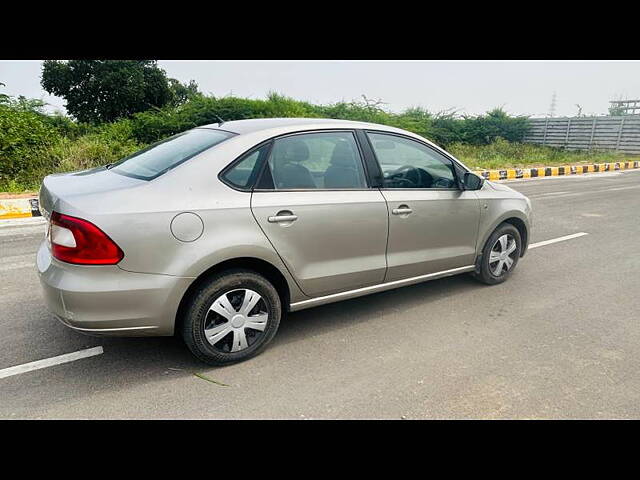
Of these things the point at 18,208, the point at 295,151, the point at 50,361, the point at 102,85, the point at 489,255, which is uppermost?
the point at 102,85

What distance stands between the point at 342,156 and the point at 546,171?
616 inches

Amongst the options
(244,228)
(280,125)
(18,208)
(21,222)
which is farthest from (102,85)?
(244,228)

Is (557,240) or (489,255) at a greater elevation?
(489,255)

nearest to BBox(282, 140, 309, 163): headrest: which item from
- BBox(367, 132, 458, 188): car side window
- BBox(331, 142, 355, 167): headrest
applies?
BBox(331, 142, 355, 167): headrest

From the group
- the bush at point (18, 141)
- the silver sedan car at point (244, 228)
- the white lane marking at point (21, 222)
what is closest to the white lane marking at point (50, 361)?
the silver sedan car at point (244, 228)

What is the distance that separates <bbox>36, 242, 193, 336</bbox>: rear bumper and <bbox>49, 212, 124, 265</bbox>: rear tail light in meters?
0.05

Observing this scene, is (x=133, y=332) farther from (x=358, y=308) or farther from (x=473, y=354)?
(x=473, y=354)

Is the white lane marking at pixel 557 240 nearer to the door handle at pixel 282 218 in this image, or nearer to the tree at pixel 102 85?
the door handle at pixel 282 218

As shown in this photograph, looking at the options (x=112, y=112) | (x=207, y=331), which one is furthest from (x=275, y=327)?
(x=112, y=112)

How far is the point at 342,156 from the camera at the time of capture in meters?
3.44

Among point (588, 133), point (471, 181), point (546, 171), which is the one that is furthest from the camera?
point (588, 133)

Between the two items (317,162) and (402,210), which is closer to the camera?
(317,162)

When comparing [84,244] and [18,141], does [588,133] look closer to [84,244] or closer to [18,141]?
[18,141]

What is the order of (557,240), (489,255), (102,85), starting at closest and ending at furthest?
1. (489,255)
2. (557,240)
3. (102,85)
